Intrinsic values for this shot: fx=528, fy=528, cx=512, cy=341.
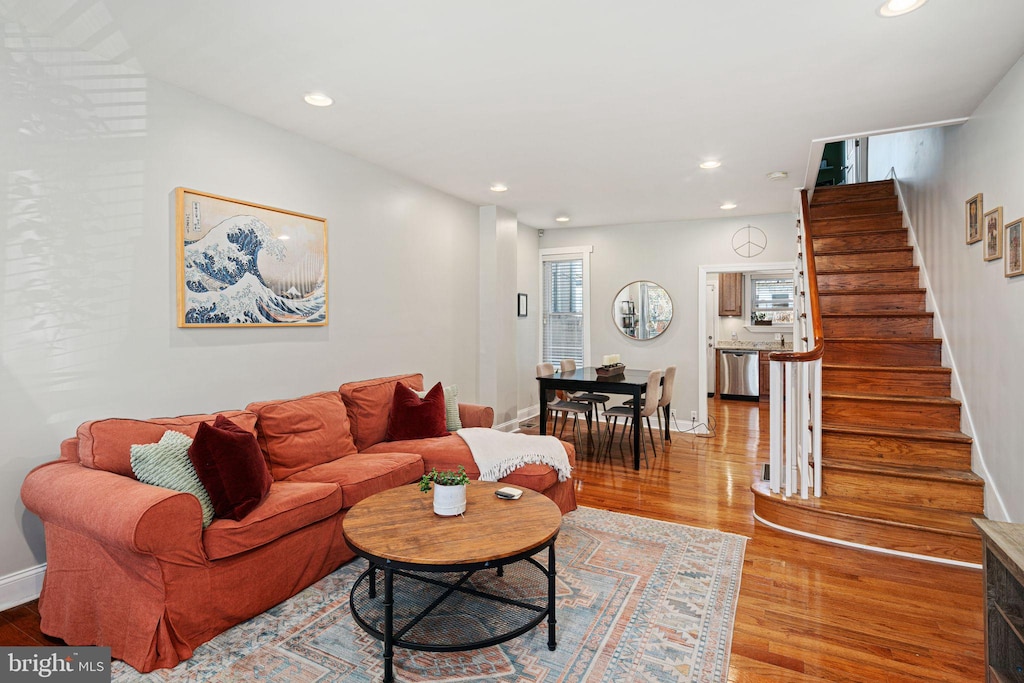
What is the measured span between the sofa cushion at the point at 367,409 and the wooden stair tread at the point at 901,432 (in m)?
3.06

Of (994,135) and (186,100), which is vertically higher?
(186,100)

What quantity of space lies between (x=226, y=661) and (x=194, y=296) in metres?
1.85

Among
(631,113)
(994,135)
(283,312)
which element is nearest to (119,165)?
(283,312)

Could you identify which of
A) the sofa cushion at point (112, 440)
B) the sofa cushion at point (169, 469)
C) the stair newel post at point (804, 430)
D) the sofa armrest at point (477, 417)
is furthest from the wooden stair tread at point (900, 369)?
the sofa cushion at point (112, 440)

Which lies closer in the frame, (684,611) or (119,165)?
(684,611)

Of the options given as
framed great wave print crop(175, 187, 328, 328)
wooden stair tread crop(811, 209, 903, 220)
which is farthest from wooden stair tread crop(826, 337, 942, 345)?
framed great wave print crop(175, 187, 328, 328)

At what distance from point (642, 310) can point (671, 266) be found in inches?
25.0

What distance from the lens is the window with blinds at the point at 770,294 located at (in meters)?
8.86

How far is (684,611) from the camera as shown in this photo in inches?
94.6

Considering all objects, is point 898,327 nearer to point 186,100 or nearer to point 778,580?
point 778,580

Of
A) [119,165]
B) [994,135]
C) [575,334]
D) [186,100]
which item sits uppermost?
[186,100]

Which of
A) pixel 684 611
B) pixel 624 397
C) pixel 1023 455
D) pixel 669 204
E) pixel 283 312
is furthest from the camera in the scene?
pixel 624 397

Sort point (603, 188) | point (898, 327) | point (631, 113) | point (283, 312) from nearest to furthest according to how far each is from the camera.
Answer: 1. point (631, 113)
2. point (283, 312)
3. point (898, 327)
4. point (603, 188)

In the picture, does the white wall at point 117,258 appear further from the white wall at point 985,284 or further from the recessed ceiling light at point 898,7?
the white wall at point 985,284
